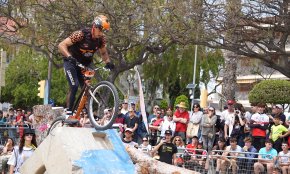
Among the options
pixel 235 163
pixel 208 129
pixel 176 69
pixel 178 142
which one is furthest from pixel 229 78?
pixel 176 69

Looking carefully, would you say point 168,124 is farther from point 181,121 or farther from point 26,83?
point 26,83

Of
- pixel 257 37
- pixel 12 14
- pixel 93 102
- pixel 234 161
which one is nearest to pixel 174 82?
pixel 12 14

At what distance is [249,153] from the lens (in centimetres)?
1606

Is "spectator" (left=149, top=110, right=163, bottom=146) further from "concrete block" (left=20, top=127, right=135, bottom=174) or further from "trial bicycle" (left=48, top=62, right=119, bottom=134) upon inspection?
"concrete block" (left=20, top=127, right=135, bottom=174)

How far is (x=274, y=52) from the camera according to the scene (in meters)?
22.1

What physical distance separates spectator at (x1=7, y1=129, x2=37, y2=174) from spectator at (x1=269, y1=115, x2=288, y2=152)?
666 centimetres

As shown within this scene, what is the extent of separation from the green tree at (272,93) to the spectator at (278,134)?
81.0ft

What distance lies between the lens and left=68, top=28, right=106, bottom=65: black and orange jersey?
38.3ft

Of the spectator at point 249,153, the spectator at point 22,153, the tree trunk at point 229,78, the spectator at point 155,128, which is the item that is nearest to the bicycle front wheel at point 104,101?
the spectator at point 22,153

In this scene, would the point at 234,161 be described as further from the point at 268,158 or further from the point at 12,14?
the point at 12,14

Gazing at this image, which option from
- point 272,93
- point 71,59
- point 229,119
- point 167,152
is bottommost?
point 167,152

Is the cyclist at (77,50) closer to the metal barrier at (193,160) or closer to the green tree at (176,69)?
the metal barrier at (193,160)

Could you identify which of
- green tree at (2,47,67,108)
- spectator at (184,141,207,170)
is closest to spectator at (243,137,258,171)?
spectator at (184,141,207,170)

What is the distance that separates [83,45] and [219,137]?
25.6 ft
